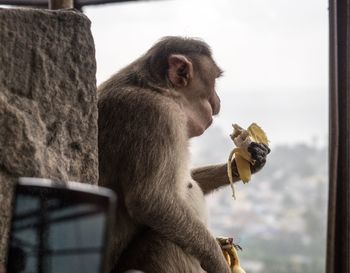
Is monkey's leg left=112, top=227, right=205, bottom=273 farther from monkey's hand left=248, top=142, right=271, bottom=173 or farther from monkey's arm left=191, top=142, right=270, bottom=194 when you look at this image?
monkey's arm left=191, top=142, right=270, bottom=194

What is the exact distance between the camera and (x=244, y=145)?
3270 mm

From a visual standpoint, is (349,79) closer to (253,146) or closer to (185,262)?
Answer: (253,146)

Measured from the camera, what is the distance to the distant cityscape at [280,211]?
431 cm

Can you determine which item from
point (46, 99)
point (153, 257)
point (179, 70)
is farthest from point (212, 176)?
point (46, 99)

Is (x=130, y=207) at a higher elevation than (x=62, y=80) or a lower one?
lower

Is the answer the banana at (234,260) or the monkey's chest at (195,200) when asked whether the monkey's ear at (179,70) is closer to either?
the monkey's chest at (195,200)

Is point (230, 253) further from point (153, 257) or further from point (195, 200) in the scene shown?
point (153, 257)

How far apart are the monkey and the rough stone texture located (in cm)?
45

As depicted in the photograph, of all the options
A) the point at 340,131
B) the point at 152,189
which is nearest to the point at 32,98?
the point at 152,189

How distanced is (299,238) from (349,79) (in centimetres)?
Result: 264

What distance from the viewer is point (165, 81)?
3.03m

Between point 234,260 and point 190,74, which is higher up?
point 190,74

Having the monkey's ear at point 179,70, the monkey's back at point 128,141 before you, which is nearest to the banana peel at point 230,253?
the monkey's back at point 128,141

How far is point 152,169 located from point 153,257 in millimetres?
395
